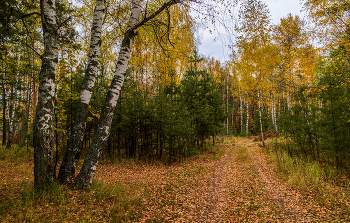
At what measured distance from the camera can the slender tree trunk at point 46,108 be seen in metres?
3.84

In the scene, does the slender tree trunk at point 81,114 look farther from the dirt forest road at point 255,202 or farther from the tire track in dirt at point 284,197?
the tire track in dirt at point 284,197

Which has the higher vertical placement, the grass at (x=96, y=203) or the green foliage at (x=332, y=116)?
the green foliage at (x=332, y=116)

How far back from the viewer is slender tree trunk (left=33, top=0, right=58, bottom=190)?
3.84m

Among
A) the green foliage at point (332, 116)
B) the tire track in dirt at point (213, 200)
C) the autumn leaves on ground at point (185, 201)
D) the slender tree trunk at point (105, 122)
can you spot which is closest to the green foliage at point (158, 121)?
the autumn leaves on ground at point (185, 201)

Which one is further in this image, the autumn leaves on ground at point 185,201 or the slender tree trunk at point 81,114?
the slender tree trunk at point 81,114

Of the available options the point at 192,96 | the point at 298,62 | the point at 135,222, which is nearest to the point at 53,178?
the point at 135,222

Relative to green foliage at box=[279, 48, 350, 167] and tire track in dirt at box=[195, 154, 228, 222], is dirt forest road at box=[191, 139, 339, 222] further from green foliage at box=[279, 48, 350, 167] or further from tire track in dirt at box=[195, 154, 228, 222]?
green foliage at box=[279, 48, 350, 167]

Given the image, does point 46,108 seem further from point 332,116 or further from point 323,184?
point 332,116

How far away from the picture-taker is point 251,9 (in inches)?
161

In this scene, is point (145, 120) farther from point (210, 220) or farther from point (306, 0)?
point (306, 0)

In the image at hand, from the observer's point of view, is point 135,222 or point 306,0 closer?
point 135,222

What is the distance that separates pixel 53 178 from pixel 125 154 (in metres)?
7.54

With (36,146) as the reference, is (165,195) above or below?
below

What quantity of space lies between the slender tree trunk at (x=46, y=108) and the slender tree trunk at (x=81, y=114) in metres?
0.37
